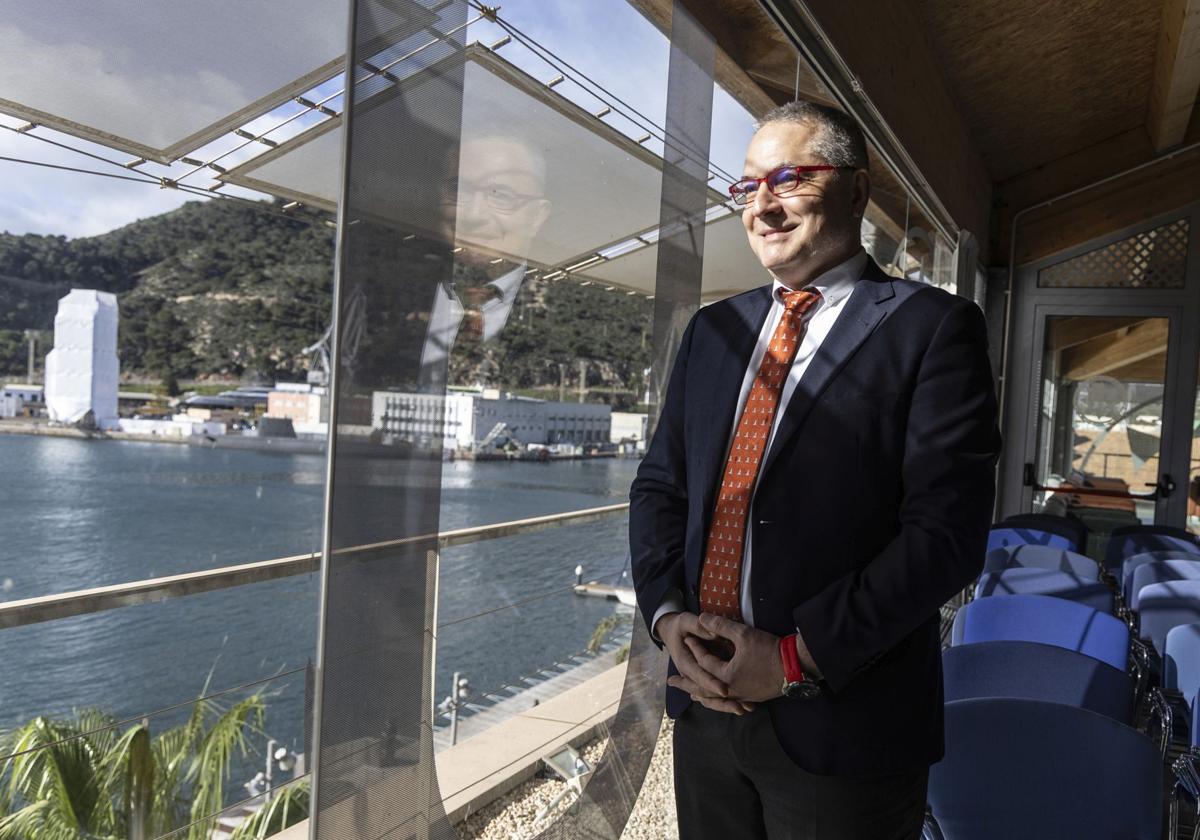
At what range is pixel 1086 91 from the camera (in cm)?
538

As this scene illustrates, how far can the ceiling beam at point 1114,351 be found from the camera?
252 inches

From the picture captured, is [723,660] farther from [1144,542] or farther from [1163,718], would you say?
[1144,542]

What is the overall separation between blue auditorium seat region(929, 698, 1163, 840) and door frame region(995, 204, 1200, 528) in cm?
570

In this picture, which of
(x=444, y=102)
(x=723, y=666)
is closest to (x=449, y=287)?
(x=444, y=102)

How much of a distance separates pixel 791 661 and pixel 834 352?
37 cm

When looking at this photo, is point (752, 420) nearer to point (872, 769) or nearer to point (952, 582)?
point (952, 582)

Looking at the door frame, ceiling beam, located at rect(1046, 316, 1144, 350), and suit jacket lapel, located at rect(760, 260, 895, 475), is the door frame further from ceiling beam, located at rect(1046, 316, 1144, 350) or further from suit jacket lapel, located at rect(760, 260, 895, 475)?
suit jacket lapel, located at rect(760, 260, 895, 475)

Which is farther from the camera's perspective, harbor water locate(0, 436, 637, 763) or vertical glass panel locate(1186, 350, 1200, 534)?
vertical glass panel locate(1186, 350, 1200, 534)

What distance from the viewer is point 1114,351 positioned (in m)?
6.55

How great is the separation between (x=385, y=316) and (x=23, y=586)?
3.82m

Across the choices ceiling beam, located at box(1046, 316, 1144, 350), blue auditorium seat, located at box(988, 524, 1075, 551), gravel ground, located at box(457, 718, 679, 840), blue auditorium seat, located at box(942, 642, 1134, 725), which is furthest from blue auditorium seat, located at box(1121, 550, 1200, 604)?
ceiling beam, located at box(1046, 316, 1144, 350)

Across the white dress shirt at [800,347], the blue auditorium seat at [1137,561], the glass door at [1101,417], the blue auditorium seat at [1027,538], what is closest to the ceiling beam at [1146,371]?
the glass door at [1101,417]

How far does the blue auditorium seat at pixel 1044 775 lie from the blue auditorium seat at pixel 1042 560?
2201mm

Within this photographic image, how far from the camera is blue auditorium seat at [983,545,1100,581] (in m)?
3.63
